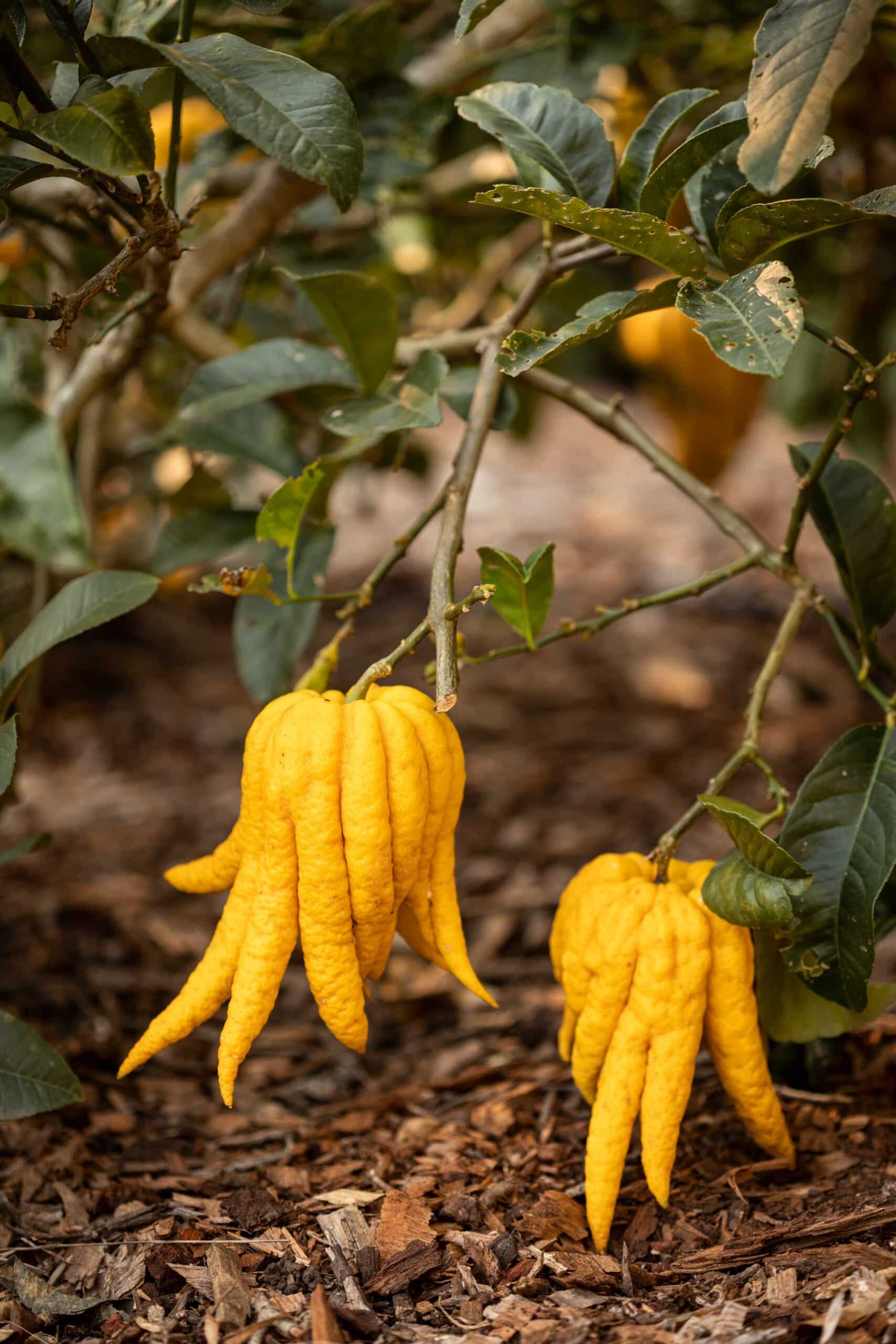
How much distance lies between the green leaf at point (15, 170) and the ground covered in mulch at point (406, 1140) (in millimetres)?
836

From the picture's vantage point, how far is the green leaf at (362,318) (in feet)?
3.42

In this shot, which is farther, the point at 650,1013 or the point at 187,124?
the point at 187,124

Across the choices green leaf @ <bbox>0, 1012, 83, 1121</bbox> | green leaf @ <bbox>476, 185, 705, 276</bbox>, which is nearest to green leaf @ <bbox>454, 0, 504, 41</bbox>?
green leaf @ <bbox>476, 185, 705, 276</bbox>

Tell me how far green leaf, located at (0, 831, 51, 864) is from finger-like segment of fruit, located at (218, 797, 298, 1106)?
12.3 inches

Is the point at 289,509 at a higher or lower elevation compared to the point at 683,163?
lower

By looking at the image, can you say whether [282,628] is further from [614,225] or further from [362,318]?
[614,225]

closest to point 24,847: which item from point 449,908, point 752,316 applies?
point 449,908

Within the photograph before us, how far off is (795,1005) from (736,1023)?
107 millimetres

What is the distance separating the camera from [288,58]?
81 cm

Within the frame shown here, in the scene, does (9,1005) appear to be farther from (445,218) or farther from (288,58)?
(445,218)

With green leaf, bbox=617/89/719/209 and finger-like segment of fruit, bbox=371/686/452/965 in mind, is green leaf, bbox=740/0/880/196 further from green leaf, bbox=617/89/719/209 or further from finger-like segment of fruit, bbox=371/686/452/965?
finger-like segment of fruit, bbox=371/686/452/965

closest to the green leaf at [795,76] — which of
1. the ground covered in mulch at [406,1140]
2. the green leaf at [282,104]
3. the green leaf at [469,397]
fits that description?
the green leaf at [282,104]

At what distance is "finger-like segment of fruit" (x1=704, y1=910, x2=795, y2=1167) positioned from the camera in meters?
0.86

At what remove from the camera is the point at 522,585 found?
0.89 metres
